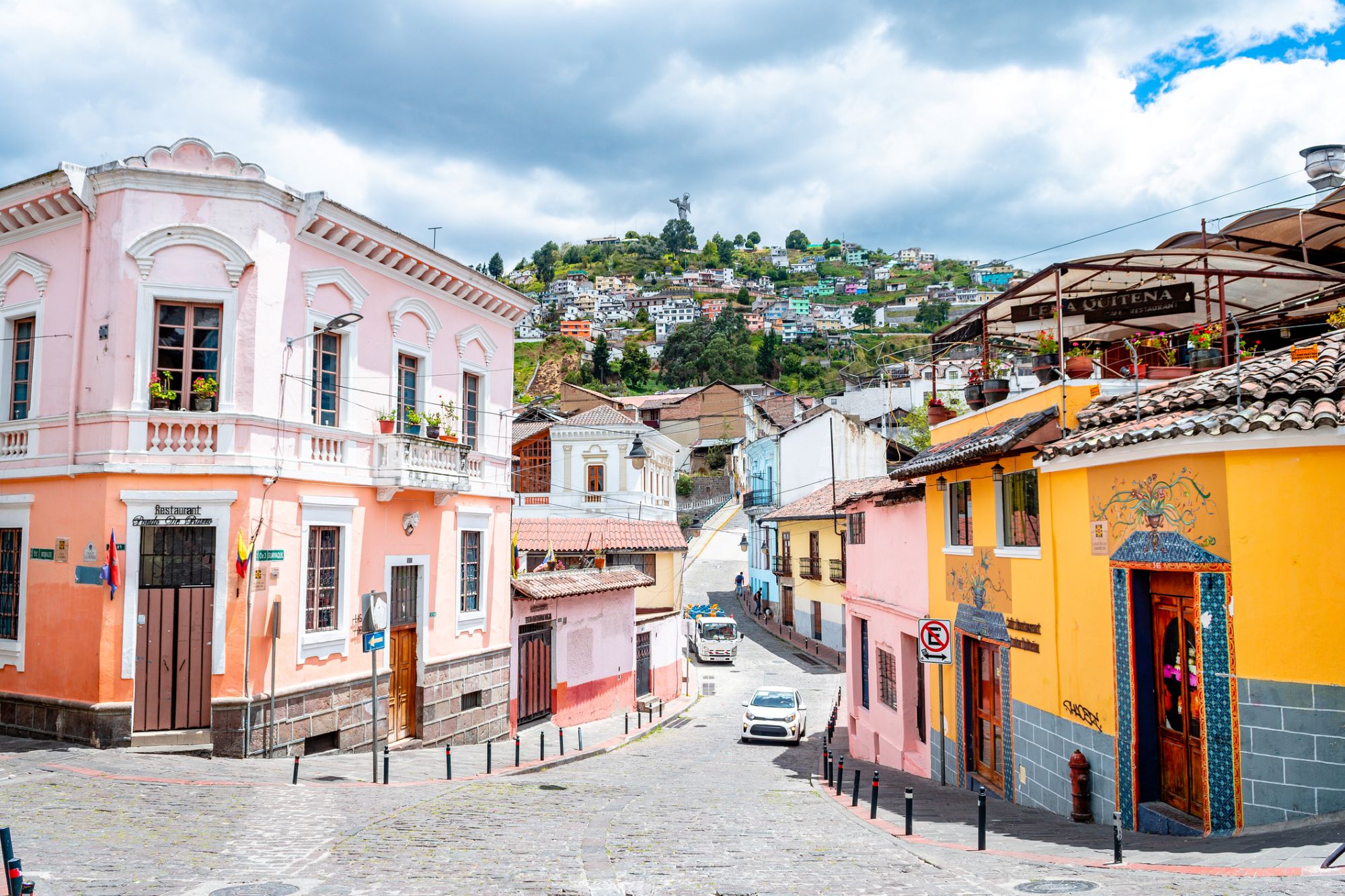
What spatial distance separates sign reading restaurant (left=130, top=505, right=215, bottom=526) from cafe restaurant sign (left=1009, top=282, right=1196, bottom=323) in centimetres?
1436

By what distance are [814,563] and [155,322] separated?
3421cm

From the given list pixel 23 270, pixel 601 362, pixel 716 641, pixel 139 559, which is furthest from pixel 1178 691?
pixel 601 362

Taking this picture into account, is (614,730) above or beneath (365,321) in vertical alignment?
beneath

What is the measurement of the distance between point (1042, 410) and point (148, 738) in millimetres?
14135

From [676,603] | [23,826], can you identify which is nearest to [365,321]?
[23,826]

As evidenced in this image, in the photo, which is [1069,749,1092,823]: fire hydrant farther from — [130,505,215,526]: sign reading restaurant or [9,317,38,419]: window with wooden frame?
[9,317,38,419]: window with wooden frame

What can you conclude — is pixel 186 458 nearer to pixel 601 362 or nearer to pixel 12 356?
pixel 12 356

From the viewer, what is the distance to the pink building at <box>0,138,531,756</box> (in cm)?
1447

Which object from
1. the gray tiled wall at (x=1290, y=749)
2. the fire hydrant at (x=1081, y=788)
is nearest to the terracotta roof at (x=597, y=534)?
the fire hydrant at (x=1081, y=788)

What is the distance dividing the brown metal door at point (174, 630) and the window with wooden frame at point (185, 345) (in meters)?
2.23

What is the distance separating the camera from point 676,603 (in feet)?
121

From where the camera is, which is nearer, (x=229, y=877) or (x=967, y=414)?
(x=229, y=877)

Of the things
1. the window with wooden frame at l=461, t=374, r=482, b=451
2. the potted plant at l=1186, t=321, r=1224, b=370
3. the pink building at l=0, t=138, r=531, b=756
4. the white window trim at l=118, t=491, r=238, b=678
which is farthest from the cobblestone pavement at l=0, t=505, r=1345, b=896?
the window with wooden frame at l=461, t=374, r=482, b=451

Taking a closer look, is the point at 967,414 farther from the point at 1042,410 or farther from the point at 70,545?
the point at 70,545
